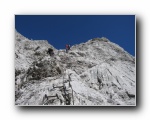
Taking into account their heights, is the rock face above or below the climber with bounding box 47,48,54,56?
below

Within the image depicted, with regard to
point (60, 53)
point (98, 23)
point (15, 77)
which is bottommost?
point (15, 77)

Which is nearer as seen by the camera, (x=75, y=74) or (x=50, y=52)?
(x=75, y=74)

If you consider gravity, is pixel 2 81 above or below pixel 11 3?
below

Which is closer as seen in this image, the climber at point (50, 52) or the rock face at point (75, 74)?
the rock face at point (75, 74)

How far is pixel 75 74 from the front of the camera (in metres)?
6.08

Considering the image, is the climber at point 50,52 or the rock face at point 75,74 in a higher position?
the climber at point 50,52

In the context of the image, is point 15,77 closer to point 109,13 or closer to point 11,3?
point 11,3

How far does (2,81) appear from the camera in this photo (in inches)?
238

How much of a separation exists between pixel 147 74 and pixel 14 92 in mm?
2271

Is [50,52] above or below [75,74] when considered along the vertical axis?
above

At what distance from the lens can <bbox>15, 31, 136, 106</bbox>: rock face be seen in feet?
19.5

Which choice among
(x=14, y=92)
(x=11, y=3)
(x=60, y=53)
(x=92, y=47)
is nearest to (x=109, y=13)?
(x=92, y=47)

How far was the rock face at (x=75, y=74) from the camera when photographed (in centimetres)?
594

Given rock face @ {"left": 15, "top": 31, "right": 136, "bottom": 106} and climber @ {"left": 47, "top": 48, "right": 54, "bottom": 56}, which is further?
climber @ {"left": 47, "top": 48, "right": 54, "bottom": 56}
